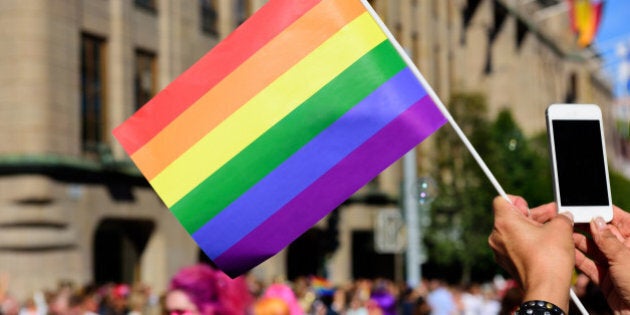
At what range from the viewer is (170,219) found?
Result: 27422mm

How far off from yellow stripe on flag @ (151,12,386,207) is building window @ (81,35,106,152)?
67.0 feet

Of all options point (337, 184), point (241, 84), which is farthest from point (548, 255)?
point (241, 84)

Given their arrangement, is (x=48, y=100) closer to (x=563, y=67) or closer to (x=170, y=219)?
(x=170, y=219)

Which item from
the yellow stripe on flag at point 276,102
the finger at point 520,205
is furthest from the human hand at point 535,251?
the yellow stripe on flag at point 276,102

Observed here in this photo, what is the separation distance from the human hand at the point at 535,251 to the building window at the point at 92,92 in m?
22.5

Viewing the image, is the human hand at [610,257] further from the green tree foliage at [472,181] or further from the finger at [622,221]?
the green tree foliage at [472,181]

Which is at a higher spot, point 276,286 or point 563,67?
point 563,67

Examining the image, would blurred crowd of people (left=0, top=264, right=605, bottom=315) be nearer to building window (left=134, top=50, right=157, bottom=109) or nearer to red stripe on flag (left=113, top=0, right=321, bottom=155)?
red stripe on flag (left=113, top=0, right=321, bottom=155)

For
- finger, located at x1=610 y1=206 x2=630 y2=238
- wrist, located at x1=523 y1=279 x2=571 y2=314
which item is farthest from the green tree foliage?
wrist, located at x1=523 y1=279 x2=571 y2=314

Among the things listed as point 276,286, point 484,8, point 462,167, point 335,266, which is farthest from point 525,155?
point 276,286

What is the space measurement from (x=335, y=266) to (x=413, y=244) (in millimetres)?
12473

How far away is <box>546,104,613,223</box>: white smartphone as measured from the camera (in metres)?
2.94

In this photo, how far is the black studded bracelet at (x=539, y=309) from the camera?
2326mm

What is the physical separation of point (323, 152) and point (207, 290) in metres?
1.20
